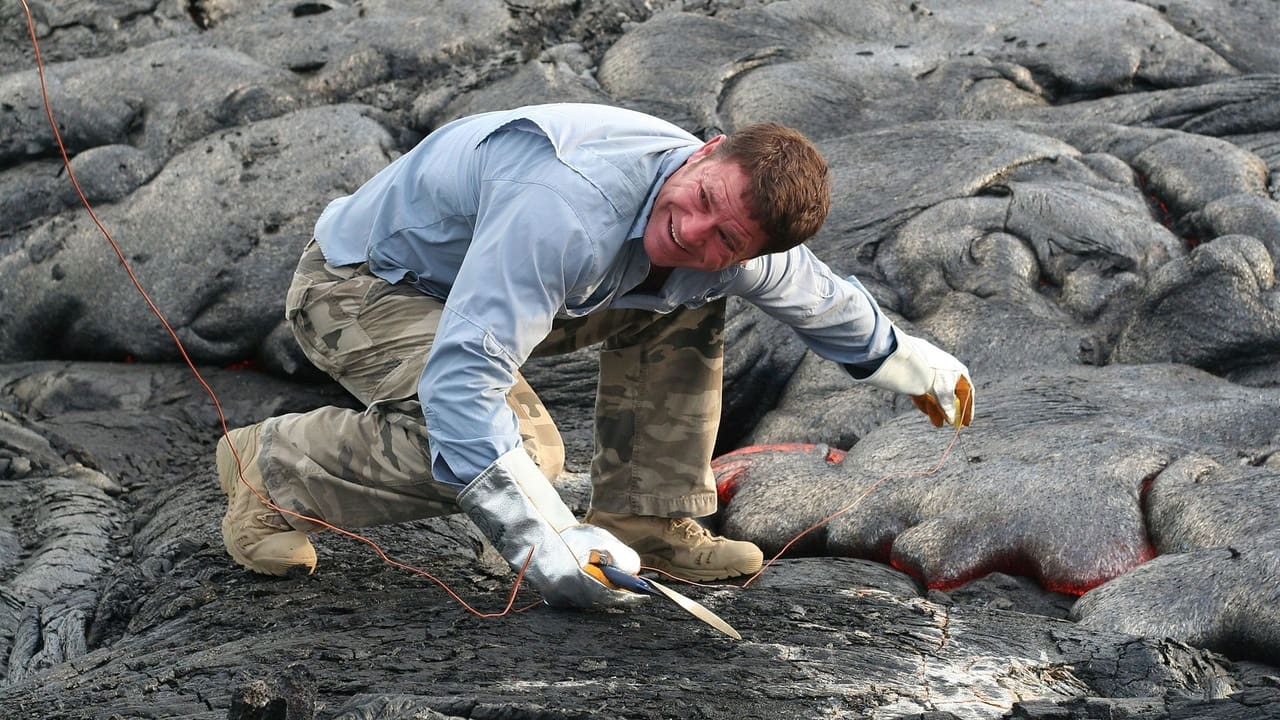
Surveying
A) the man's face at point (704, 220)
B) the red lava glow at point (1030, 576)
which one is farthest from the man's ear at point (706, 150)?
the red lava glow at point (1030, 576)

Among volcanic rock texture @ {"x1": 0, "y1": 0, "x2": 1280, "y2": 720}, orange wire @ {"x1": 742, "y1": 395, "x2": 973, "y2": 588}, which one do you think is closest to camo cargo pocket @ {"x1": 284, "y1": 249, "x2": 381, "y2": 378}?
volcanic rock texture @ {"x1": 0, "y1": 0, "x2": 1280, "y2": 720}

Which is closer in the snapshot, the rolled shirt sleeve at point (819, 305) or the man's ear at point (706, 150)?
the man's ear at point (706, 150)

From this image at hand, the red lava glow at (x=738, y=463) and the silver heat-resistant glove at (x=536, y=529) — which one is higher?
the silver heat-resistant glove at (x=536, y=529)

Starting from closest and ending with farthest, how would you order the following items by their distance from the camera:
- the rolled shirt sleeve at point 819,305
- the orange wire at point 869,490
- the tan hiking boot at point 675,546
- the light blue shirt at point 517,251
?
the light blue shirt at point 517,251
the rolled shirt sleeve at point 819,305
the tan hiking boot at point 675,546
the orange wire at point 869,490

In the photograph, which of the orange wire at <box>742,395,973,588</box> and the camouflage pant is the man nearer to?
the camouflage pant

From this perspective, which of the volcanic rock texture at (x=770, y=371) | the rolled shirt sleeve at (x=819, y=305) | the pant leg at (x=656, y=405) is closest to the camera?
the volcanic rock texture at (x=770, y=371)

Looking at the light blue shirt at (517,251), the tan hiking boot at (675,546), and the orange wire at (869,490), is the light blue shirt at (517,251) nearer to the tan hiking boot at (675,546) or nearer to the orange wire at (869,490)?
the tan hiking boot at (675,546)

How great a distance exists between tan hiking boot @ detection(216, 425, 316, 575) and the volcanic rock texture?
0.49 feet

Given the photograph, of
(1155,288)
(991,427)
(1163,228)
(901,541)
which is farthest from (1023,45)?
(901,541)

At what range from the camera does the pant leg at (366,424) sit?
167 inches

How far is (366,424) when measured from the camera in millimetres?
4328

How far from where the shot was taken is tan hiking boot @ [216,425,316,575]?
4.58 meters

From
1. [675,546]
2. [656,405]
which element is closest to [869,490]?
[675,546]

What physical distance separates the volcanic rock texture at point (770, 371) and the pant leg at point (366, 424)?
0.34 meters
